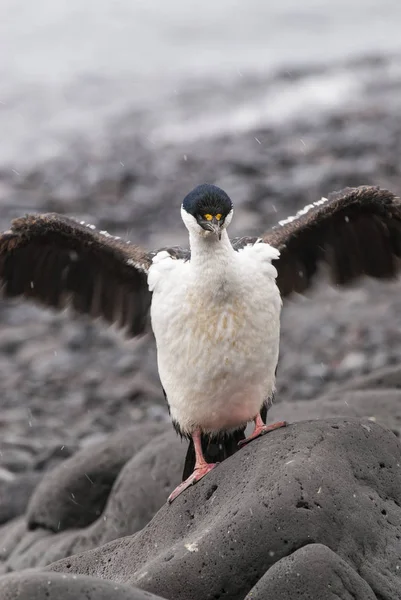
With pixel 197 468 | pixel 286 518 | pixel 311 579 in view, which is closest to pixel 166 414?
pixel 197 468

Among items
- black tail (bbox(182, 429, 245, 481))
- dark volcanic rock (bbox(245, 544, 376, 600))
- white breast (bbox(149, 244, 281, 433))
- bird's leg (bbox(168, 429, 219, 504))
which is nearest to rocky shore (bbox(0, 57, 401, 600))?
dark volcanic rock (bbox(245, 544, 376, 600))

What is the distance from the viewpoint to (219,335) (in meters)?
7.57

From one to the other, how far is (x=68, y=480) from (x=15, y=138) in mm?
16067

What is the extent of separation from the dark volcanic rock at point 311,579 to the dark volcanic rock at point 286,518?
26 centimetres

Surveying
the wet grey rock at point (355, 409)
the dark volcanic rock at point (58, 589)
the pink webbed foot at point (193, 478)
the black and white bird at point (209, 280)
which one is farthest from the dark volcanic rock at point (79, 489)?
the dark volcanic rock at point (58, 589)

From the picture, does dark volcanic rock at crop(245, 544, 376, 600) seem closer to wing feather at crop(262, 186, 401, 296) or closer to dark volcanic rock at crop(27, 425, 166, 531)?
wing feather at crop(262, 186, 401, 296)

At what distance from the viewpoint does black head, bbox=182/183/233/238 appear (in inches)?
286

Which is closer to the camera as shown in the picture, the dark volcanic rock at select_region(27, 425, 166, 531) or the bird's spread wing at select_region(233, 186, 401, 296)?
the bird's spread wing at select_region(233, 186, 401, 296)

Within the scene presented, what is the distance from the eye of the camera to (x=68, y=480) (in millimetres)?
9852

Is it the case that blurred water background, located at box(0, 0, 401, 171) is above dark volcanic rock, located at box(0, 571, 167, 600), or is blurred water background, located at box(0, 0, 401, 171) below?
above

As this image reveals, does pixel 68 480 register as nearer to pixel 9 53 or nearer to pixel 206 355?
pixel 206 355

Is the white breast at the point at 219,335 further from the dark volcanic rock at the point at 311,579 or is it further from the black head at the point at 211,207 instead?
the dark volcanic rock at the point at 311,579

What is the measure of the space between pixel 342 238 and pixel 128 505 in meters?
2.74

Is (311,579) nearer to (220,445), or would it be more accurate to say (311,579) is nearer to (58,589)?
(58,589)
